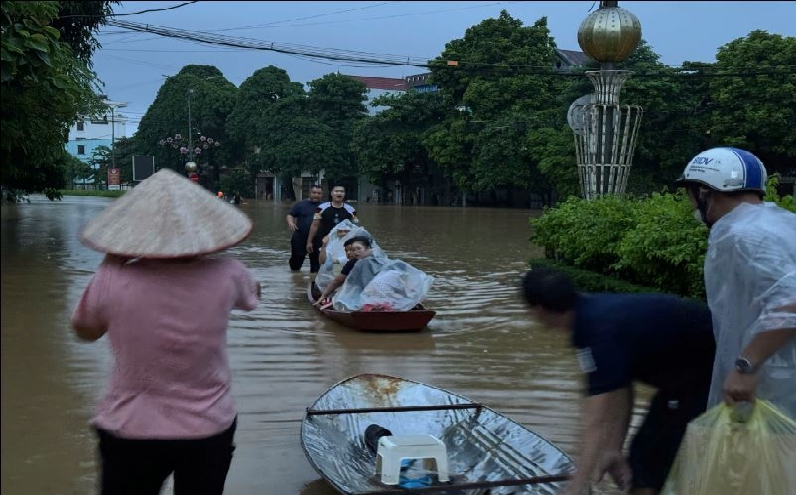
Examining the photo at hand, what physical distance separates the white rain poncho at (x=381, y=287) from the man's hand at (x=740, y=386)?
20.8ft

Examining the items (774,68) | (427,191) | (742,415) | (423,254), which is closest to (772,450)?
(742,415)

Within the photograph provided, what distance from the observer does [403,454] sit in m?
4.21

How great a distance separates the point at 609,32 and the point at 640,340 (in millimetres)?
14740

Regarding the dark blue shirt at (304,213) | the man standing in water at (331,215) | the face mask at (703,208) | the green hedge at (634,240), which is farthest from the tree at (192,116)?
the face mask at (703,208)

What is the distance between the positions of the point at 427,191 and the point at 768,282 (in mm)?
54195

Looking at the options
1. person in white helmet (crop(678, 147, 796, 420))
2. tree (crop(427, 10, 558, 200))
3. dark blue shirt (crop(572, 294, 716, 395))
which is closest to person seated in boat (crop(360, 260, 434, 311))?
dark blue shirt (crop(572, 294, 716, 395))

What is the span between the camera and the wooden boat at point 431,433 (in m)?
4.18

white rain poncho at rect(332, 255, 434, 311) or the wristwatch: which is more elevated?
the wristwatch

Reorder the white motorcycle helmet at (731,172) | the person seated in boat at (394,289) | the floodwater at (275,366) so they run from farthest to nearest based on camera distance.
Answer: the person seated in boat at (394,289) → the floodwater at (275,366) → the white motorcycle helmet at (731,172)

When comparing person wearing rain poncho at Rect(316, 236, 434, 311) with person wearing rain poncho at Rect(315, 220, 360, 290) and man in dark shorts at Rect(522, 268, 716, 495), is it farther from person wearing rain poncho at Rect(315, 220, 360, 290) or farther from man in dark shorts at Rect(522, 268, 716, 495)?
man in dark shorts at Rect(522, 268, 716, 495)

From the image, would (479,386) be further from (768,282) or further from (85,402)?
(768,282)

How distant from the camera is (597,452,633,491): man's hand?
3389mm

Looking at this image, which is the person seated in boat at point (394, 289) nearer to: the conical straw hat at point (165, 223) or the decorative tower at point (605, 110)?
the conical straw hat at point (165, 223)

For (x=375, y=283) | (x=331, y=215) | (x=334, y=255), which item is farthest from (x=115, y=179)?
(x=375, y=283)
